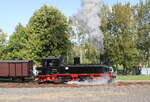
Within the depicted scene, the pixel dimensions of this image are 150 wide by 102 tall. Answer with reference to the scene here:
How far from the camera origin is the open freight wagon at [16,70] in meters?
35.9

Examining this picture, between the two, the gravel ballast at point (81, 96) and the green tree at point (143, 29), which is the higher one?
the green tree at point (143, 29)

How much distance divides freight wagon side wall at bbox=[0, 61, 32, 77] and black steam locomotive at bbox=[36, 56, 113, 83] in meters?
5.39

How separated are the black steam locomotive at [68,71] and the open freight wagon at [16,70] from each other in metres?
5.39

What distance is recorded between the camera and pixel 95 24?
134ft

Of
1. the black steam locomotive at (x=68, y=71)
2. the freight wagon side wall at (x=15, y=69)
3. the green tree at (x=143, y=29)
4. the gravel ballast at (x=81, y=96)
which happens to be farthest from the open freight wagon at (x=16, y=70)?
the green tree at (x=143, y=29)

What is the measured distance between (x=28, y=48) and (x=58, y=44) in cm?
549

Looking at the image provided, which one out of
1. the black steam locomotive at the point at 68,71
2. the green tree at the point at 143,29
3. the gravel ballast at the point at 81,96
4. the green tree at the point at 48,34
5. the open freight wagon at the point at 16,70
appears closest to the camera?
the gravel ballast at the point at 81,96

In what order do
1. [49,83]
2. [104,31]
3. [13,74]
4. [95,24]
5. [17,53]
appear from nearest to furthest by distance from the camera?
[49,83] → [13,74] → [95,24] → [17,53] → [104,31]

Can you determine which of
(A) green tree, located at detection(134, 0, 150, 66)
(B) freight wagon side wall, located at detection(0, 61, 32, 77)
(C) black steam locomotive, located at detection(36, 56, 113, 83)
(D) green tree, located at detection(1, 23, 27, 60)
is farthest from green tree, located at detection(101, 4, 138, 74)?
(C) black steam locomotive, located at detection(36, 56, 113, 83)

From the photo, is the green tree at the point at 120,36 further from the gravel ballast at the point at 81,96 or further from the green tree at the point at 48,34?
the gravel ballast at the point at 81,96

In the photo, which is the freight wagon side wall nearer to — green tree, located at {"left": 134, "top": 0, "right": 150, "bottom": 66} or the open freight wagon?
the open freight wagon

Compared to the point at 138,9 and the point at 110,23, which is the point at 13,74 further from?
the point at 138,9

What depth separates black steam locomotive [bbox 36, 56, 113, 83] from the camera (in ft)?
98.9

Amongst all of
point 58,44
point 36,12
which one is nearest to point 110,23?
point 58,44
